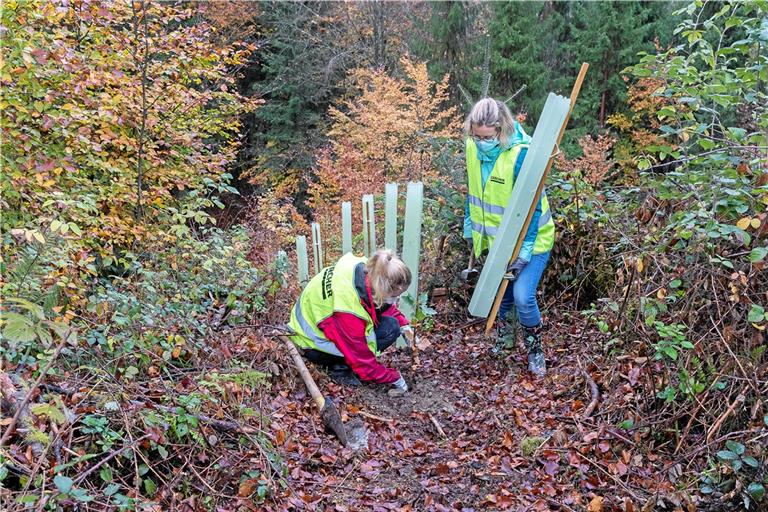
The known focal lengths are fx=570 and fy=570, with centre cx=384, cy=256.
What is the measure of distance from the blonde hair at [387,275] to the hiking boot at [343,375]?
72cm

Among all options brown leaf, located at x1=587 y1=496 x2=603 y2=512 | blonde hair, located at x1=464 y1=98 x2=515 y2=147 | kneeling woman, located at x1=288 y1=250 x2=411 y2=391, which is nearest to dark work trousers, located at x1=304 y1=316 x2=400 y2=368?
kneeling woman, located at x1=288 y1=250 x2=411 y2=391

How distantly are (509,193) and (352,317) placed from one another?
1.55 meters

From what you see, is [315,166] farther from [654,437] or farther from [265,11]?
[654,437]

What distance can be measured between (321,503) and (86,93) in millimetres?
4732

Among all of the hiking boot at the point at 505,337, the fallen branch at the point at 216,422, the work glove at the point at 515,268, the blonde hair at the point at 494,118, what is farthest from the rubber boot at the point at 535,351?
the fallen branch at the point at 216,422

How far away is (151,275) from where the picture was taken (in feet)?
13.7

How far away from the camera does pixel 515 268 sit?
14.4 feet

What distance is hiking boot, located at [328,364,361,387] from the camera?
4.26 m

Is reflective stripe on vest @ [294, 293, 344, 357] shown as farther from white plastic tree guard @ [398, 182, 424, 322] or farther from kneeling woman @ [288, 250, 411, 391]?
white plastic tree guard @ [398, 182, 424, 322]

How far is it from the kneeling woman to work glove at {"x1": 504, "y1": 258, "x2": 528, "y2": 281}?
0.95m

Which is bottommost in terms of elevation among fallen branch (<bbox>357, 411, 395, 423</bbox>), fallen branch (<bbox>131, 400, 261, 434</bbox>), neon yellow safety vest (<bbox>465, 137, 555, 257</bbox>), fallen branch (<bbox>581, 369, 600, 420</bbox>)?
fallen branch (<bbox>357, 411, 395, 423</bbox>)

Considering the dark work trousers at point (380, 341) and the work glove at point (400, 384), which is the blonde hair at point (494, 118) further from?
the work glove at point (400, 384)

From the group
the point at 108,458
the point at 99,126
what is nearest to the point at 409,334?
the point at 108,458

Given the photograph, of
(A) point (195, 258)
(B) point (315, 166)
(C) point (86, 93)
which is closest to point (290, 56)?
(B) point (315, 166)
